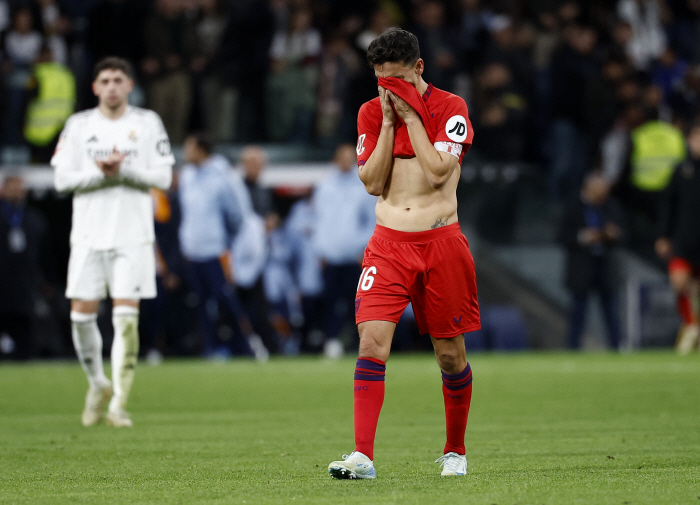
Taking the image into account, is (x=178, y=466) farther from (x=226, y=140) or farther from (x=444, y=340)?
(x=226, y=140)

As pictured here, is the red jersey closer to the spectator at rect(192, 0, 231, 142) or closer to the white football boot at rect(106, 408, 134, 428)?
the white football boot at rect(106, 408, 134, 428)

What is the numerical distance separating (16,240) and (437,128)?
11.6m

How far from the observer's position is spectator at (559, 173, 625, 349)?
1712 cm

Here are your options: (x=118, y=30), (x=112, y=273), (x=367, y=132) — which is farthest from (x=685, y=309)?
(x=367, y=132)

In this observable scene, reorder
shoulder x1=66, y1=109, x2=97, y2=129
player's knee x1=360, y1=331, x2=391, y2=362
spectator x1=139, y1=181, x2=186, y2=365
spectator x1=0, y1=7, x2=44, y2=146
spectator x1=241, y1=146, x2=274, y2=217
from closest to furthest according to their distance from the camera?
1. player's knee x1=360, y1=331, x2=391, y2=362
2. shoulder x1=66, y1=109, x2=97, y2=129
3. spectator x1=139, y1=181, x2=186, y2=365
4. spectator x1=241, y1=146, x2=274, y2=217
5. spectator x1=0, y1=7, x2=44, y2=146

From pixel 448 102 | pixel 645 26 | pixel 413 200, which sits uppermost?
pixel 645 26

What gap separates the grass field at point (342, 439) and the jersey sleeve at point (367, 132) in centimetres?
154

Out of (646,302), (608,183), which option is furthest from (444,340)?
(608,183)

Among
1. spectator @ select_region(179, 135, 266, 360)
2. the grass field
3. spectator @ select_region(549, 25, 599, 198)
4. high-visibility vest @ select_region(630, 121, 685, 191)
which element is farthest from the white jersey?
high-visibility vest @ select_region(630, 121, 685, 191)

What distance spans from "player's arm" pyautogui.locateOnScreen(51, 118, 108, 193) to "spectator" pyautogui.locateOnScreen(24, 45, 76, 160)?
31.8 feet

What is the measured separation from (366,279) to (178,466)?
1.41 m

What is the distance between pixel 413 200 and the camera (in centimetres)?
590

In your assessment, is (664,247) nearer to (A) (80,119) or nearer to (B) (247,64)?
(B) (247,64)

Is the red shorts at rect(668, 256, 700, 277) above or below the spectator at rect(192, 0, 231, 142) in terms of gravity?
below
